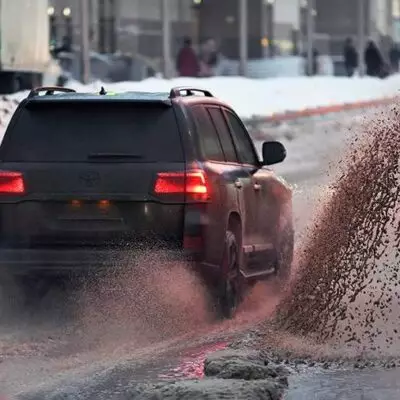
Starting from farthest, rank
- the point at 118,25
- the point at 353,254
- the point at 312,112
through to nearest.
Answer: the point at 118,25 < the point at 312,112 < the point at 353,254

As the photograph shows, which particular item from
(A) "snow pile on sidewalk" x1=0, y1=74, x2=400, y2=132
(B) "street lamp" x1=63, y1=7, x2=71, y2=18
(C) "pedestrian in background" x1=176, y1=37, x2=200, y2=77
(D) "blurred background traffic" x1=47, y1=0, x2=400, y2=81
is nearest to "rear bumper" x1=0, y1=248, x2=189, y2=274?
(A) "snow pile on sidewalk" x1=0, y1=74, x2=400, y2=132

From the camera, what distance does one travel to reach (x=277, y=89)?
47.2 metres

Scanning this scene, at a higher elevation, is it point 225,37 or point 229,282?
point 225,37

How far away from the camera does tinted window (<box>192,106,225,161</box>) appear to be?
381 inches

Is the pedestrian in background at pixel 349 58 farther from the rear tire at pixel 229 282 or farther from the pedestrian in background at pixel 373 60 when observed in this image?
the rear tire at pixel 229 282

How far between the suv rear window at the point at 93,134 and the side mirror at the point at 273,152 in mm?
1577

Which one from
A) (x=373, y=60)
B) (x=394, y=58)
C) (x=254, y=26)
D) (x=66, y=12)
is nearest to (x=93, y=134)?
(x=66, y=12)

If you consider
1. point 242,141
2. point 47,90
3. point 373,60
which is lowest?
point 373,60

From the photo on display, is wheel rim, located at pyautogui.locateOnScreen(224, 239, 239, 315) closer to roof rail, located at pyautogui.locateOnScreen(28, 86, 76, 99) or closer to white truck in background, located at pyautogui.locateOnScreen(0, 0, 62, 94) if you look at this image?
roof rail, located at pyautogui.locateOnScreen(28, 86, 76, 99)

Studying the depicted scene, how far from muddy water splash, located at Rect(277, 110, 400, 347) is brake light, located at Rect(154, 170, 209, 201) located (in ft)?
2.95

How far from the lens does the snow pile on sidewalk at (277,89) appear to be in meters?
39.1

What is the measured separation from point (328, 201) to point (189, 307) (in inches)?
49.9

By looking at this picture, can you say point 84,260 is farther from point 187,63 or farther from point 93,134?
point 187,63

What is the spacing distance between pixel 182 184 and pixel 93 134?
0.81 metres
